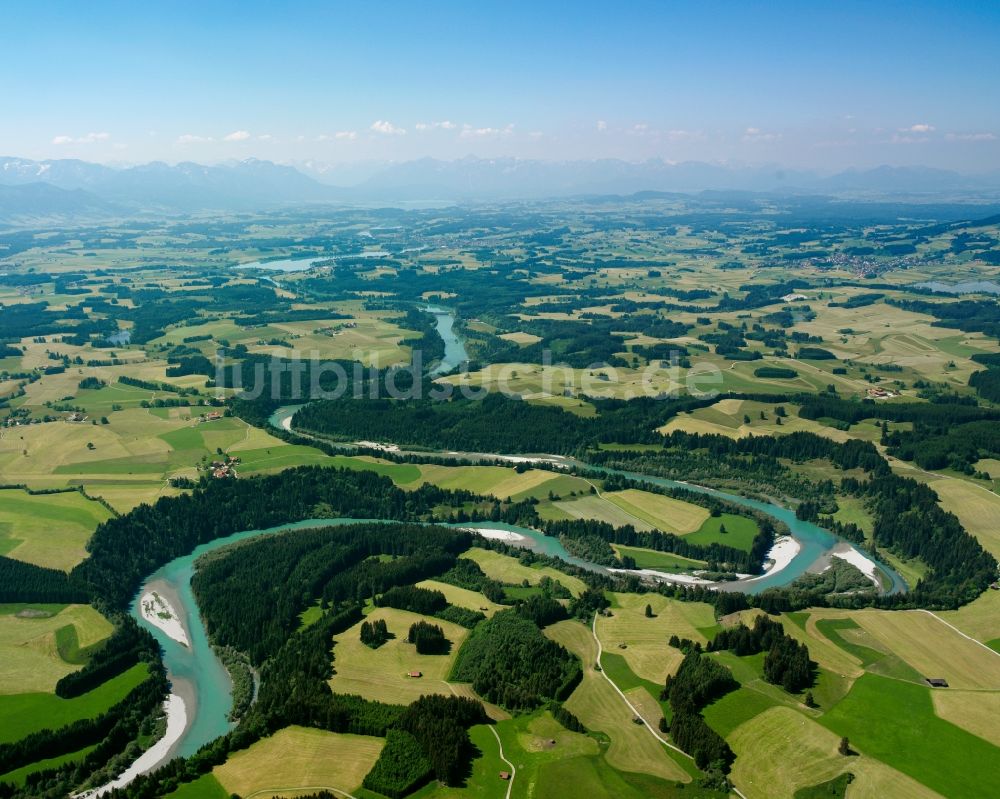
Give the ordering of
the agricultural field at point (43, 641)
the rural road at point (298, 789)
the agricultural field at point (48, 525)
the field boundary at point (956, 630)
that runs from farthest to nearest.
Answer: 1. the agricultural field at point (48, 525)
2. the field boundary at point (956, 630)
3. the agricultural field at point (43, 641)
4. the rural road at point (298, 789)

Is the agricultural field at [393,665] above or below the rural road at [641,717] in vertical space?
below

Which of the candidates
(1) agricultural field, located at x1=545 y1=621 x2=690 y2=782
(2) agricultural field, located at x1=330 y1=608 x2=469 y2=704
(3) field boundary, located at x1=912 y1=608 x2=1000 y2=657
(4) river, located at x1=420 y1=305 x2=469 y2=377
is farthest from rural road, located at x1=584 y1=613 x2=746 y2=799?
(4) river, located at x1=420 y1=305 x2=469 y2=377

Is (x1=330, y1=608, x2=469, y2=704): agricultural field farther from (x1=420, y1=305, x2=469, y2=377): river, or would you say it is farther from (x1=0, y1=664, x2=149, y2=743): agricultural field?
(x1=420, y1=305, x2=469, y2=377): river

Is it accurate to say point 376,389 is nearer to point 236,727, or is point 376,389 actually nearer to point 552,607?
point 552,607

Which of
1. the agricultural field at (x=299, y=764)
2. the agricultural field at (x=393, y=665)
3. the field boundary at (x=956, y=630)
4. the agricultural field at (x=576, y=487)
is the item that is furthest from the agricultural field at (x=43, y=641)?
the field boundary at (x=956, y=630)

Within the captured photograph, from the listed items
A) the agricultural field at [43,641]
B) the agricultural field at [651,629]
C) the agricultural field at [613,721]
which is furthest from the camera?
the agricultural field at [651,629]

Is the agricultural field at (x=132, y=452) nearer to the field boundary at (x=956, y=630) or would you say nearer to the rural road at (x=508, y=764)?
the rural road at (x=508, y=764)

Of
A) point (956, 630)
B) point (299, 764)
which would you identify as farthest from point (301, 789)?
Answer: point (956, 630)

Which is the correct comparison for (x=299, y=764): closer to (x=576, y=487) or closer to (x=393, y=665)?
(x=393, y=665)
